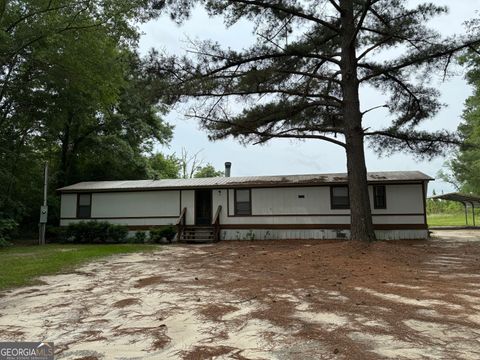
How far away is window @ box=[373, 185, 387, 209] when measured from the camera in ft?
48.8

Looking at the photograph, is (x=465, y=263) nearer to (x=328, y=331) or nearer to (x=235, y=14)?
(x=328, y=331)

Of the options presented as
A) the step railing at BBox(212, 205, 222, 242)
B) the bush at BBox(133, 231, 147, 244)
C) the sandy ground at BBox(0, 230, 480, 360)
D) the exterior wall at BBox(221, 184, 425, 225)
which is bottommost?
the sandy ground at BBox(0, 230, 480, 360)

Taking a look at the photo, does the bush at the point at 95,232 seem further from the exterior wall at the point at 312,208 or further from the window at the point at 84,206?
the exterior wall at the point at 312,208

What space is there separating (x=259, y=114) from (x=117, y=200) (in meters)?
9.43

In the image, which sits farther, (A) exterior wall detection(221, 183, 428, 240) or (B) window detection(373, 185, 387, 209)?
(B) window detection(373, 185, 387, 209)

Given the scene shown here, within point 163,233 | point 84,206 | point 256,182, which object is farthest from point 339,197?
point 84,206

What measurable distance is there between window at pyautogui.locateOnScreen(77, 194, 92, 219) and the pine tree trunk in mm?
12364

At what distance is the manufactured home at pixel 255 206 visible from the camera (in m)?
14.7

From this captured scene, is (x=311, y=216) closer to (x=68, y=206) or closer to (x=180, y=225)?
(x=180, y=225)

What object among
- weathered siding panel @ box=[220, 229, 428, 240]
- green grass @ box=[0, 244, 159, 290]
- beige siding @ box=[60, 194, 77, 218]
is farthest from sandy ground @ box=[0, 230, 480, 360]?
beige siding @ box=[60, 194, 77, 218]

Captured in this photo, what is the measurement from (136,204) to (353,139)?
10.5 metres

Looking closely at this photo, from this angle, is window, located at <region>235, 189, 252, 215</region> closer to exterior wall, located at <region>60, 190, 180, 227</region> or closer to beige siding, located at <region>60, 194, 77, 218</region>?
exterior wall, located at <region>60, 190, 180, 227</region>

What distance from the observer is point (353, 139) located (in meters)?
10.7

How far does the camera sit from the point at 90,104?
17672 mm
